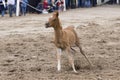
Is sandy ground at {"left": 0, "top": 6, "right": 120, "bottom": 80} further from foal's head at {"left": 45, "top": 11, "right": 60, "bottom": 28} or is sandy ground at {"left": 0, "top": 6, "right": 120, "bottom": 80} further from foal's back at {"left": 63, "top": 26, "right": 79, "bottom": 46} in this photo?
foal's head at {"left": 45, "top": 11, "right": 60, "bottom": 28}

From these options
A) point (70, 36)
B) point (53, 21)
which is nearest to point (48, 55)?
point (70, 36)

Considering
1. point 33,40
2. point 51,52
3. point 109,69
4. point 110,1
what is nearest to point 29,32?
point 33,40

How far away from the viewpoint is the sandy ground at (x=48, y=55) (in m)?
10.2

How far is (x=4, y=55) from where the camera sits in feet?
44.1

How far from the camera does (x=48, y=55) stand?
43.8ft

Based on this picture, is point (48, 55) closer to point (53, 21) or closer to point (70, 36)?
point (70, 36)

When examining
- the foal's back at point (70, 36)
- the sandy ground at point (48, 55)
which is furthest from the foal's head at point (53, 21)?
the sandy ground at point (48, 55)

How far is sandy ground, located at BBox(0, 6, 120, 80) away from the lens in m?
10.2

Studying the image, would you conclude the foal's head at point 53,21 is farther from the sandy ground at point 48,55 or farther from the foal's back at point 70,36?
the sandy ground at point 48,55

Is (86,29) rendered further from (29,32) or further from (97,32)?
(29,32)

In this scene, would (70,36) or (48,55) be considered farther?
(48,55)

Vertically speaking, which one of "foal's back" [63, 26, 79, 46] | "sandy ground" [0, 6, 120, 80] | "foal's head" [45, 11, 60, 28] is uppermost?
"foal's head" [45, 11, 60, 28]

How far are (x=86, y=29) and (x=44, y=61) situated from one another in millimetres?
8365

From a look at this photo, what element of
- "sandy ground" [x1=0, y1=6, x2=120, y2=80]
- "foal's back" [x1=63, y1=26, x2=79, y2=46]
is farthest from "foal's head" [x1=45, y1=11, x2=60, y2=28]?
"sandy ground" [x1=0, y1=6, x2=120, y2=80]
